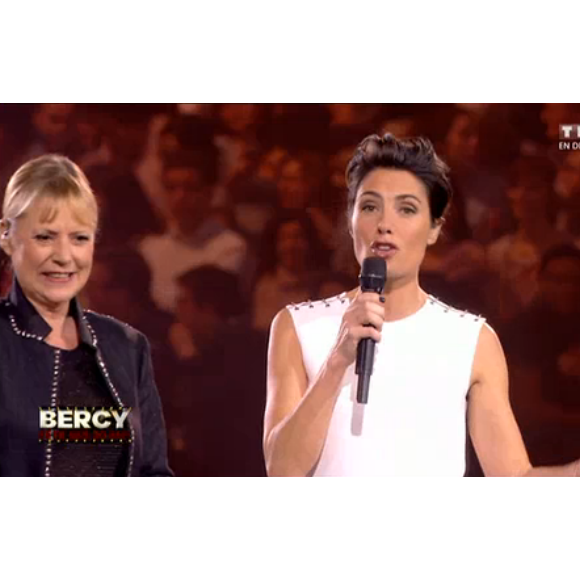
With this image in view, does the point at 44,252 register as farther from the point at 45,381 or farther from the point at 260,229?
the point at 260,229

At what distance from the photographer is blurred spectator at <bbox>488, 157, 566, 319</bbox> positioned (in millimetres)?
2994

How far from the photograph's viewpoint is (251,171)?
→ 3.01m

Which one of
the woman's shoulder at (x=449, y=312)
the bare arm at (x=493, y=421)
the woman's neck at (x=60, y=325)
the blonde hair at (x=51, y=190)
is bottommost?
the bare arm at (x=493, y=421)

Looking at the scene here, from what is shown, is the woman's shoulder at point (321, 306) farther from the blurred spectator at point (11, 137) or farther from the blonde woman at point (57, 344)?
the blurred spectator at point (11, 137)

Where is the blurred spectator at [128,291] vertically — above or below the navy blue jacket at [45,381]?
above

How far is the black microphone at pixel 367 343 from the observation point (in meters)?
2.51

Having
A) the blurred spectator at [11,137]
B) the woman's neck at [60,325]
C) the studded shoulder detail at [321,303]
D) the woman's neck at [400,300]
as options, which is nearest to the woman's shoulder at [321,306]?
the studded shoulder detail at [321,303]

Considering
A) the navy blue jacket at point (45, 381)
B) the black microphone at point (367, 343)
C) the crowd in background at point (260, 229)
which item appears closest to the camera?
the black microphone at point (367, 343)

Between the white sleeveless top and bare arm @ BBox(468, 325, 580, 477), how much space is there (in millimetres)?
38

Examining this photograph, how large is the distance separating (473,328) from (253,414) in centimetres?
77

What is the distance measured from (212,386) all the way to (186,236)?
1.67 feet

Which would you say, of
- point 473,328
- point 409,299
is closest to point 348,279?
point 409,299

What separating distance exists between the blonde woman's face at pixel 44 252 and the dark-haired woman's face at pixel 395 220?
0.91m

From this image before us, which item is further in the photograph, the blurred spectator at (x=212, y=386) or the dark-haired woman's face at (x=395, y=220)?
the blurred spectator at (x=212, y=386)
